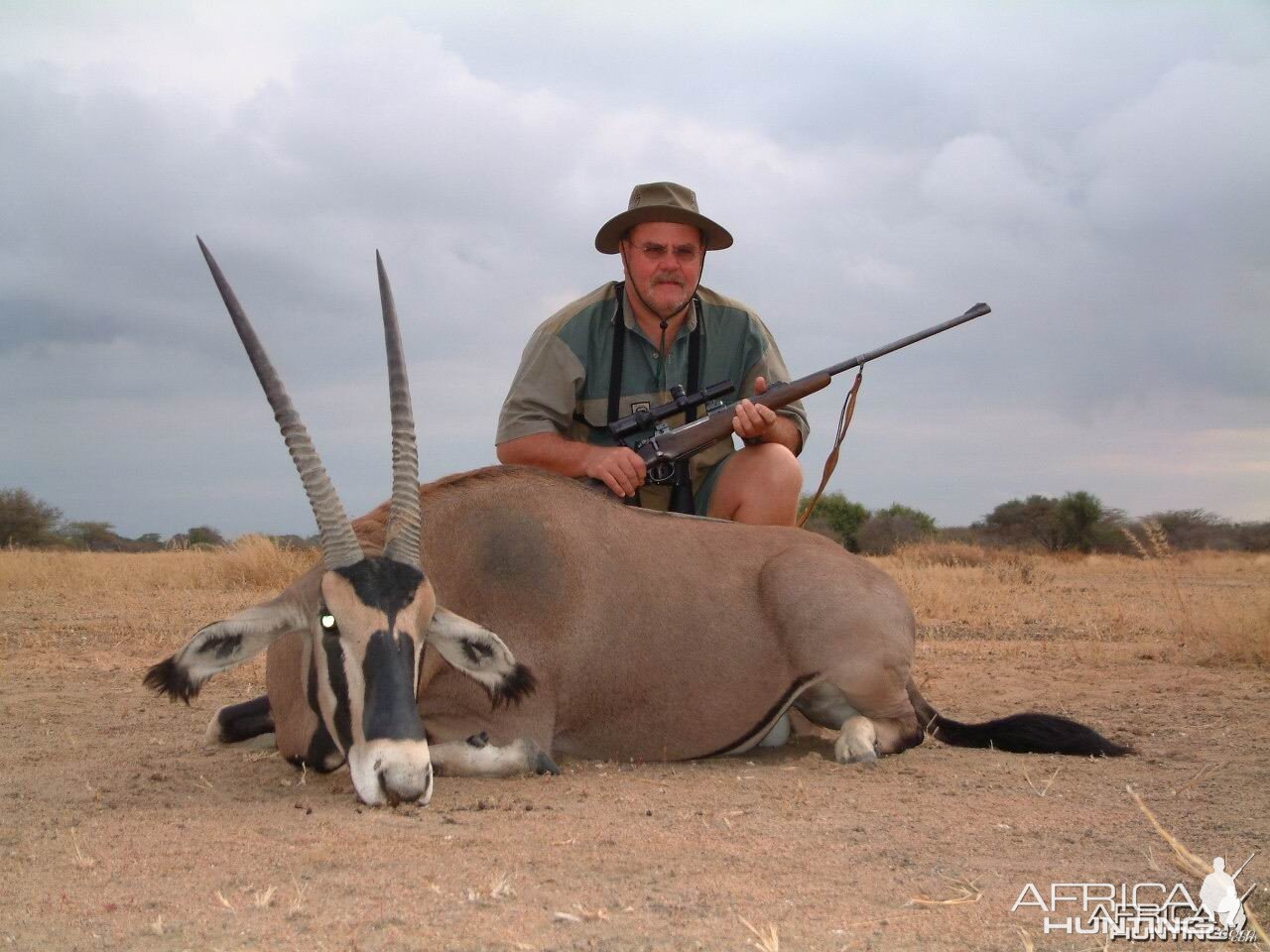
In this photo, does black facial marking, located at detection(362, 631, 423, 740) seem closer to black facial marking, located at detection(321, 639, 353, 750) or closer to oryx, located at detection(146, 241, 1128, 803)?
oryx, located at detection(146, 241, 1128, 803)

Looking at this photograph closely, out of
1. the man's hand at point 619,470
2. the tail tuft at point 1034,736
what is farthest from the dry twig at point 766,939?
the man's hand at point 619,470

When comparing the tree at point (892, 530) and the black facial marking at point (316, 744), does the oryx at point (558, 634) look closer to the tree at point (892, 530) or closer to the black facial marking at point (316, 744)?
the black facial marking at point (316, 744)

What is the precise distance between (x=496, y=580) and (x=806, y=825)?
180cm

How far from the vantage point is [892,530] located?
3284cm

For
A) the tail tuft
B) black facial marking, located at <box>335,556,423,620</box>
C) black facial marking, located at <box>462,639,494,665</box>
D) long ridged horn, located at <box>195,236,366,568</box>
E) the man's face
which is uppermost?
the man's face

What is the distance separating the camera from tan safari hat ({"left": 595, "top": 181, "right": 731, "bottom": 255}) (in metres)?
7.25

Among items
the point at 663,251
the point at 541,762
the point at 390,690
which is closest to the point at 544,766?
the point at 541,762

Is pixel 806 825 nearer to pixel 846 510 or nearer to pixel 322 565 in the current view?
pixel 322 565

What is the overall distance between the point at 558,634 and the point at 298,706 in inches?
43.4

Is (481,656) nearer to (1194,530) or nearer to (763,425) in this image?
(763,425)

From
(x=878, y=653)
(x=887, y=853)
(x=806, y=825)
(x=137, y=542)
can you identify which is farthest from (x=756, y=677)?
(x=137, y=542)

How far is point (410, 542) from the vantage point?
14.6 ft

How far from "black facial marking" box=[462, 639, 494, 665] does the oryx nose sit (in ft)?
2.26

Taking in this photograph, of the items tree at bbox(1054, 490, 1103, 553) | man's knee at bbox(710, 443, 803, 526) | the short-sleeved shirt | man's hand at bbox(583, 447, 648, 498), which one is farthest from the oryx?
tree at bbox(1054, 490, 1103, 553)
